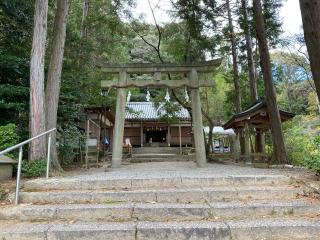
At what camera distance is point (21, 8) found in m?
10.1

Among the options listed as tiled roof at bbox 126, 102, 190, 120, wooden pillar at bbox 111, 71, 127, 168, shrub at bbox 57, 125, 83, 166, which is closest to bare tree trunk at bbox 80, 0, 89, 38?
shrub at bbox 57, 125, 83, 166

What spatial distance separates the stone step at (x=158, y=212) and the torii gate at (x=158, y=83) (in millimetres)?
5194

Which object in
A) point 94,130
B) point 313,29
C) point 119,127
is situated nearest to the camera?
point 313,29

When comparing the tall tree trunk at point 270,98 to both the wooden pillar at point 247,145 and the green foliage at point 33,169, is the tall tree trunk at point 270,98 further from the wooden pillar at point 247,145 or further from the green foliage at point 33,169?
the green foliage at point 33,169

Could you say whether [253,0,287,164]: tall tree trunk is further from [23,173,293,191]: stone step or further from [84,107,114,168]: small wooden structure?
[84,107,114,168]: small wooden structure

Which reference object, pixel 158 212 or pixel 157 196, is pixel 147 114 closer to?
pixel 157 196

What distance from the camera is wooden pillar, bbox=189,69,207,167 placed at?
31.0 ft

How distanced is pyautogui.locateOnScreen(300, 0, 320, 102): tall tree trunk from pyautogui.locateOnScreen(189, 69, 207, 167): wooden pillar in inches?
157

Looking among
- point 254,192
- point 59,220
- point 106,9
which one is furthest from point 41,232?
point 106,9

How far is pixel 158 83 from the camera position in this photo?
10102 mm

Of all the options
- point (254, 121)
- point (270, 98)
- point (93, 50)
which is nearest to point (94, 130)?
point (93, 50)

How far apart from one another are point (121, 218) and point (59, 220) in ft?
2.58

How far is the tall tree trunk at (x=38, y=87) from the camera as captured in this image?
7168 millimetres

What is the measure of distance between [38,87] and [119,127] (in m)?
3.06
